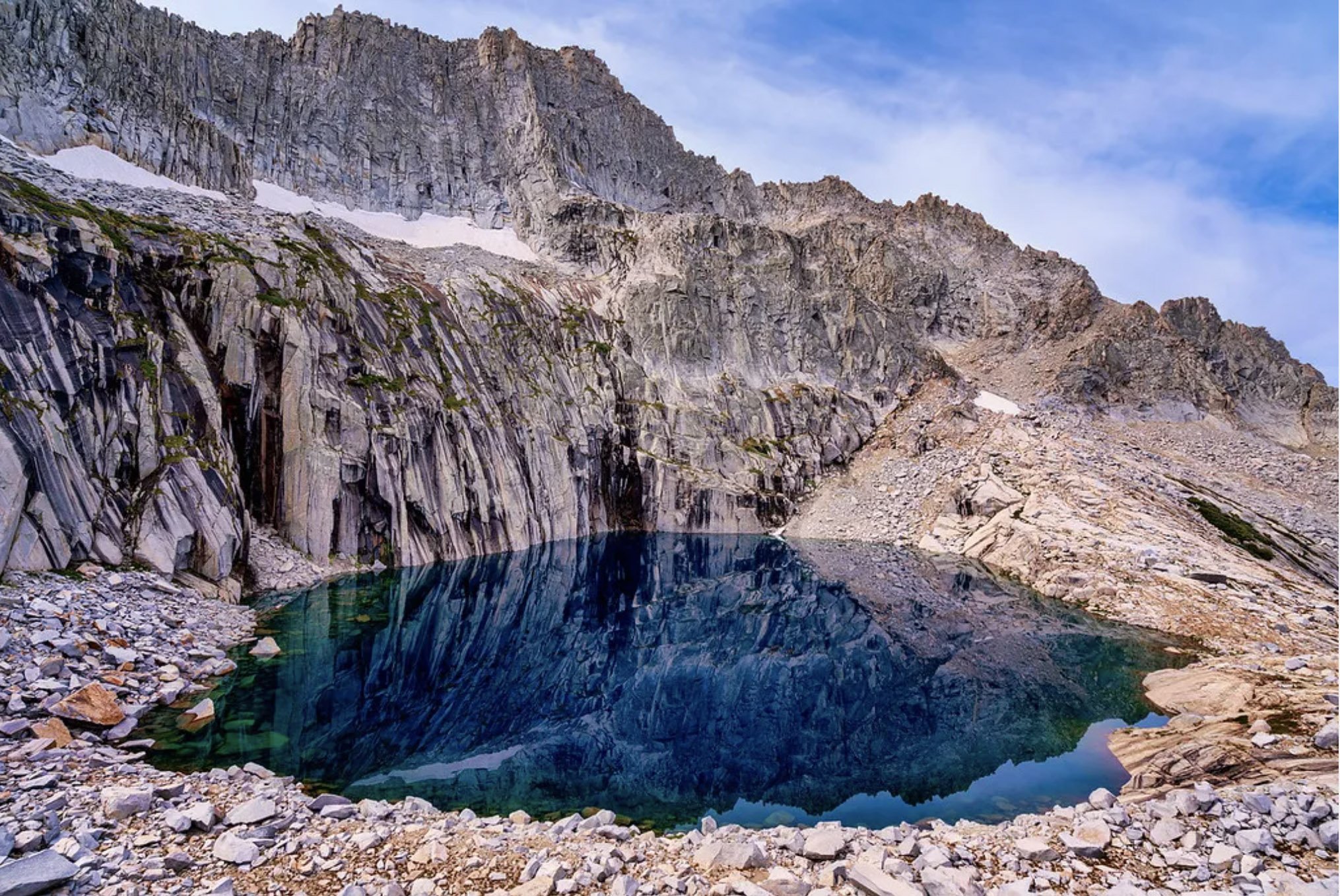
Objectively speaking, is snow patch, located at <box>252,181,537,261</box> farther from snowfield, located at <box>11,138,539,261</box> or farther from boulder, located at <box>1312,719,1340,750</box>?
boulder, located at <box>1312,719,1340,750</box>

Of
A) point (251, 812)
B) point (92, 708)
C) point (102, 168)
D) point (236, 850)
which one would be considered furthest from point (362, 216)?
point (236, 850)

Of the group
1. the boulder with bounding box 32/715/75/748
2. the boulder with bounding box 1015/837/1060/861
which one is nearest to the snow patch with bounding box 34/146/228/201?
Result: the boulder with bounding box 32/715/75/748

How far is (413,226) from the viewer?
91.6 m

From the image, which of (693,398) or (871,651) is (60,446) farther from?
(693,398)

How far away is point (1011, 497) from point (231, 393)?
6065 cm

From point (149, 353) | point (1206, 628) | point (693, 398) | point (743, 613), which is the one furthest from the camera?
point (693, 398)

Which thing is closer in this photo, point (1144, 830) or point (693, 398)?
point (1144, 830)

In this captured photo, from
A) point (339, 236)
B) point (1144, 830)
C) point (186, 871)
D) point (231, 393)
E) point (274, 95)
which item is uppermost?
point (274, 95)

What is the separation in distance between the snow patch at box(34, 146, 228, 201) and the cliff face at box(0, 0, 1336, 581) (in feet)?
5.24

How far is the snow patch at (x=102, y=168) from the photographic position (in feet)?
183

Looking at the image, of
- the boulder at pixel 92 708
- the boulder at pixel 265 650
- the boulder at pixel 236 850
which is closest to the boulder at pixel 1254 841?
the boulder at pixel 236 850

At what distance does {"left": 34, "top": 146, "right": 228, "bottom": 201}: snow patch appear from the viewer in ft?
183

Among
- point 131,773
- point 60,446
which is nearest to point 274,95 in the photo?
point 60,446

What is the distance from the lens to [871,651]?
1152 inches
